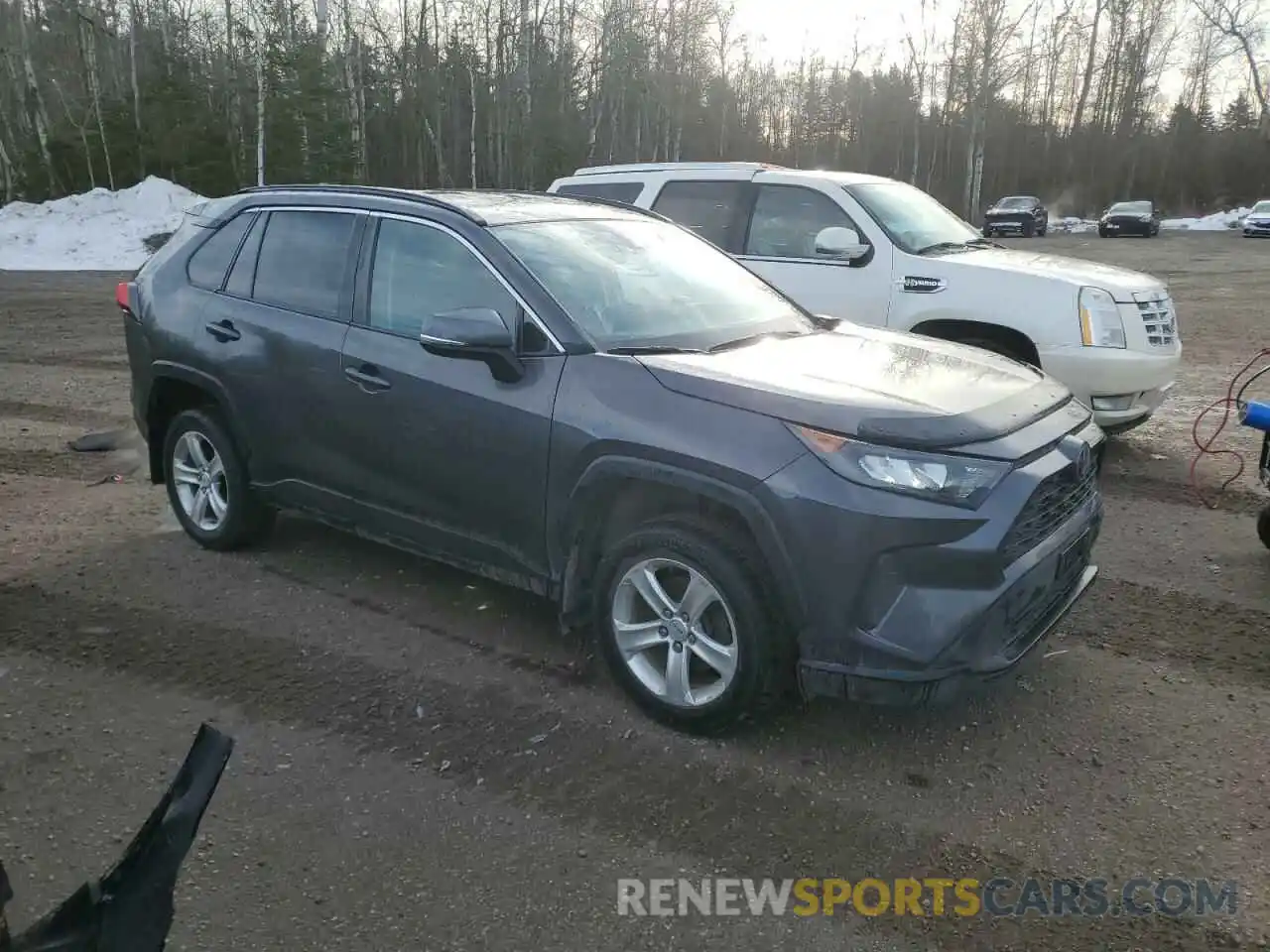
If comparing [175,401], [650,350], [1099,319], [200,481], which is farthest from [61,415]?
[1099,319]

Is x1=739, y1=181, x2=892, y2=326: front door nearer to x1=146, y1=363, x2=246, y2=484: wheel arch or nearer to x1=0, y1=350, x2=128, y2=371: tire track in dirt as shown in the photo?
x1=146, y1=363, x2=246, y2=484: wheel arch

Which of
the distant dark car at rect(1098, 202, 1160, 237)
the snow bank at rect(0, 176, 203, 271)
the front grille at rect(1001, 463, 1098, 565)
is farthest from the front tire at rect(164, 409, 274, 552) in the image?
the distant dark car at rect(1098, 202, 1160, 237)

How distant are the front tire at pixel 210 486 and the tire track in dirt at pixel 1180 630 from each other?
384cm

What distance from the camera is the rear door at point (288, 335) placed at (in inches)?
180

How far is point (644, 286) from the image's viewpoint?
4.38 m

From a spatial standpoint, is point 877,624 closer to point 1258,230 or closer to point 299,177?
point 299,177

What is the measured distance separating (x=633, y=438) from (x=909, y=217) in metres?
4.88

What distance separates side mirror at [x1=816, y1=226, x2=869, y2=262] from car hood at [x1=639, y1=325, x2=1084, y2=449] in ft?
9.64

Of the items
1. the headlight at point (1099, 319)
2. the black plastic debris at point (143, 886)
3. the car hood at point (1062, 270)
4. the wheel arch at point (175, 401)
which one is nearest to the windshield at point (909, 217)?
the car hood at point (1062, 270)

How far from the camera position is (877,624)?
3180mm

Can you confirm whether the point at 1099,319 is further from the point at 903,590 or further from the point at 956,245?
the point at 903,590

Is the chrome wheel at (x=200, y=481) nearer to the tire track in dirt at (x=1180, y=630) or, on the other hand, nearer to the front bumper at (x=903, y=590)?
the front bumper at (x=903, y=590)

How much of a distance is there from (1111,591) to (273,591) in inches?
157

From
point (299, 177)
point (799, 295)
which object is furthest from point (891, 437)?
point (299, 177)
